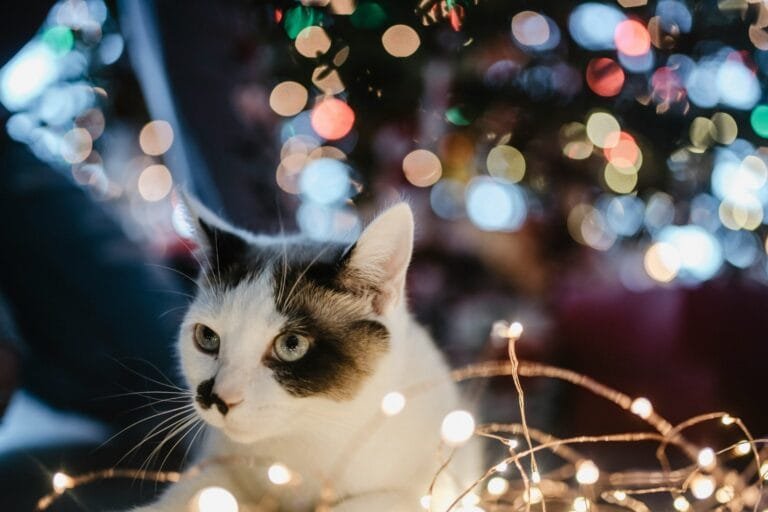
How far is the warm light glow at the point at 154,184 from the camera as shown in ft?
4.03

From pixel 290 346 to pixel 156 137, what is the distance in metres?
0.65

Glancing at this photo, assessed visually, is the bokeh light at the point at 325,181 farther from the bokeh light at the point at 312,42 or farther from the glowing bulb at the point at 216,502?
the glowing bulb at the point at 216,502

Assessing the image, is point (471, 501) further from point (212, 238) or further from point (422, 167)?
point (422, 167)

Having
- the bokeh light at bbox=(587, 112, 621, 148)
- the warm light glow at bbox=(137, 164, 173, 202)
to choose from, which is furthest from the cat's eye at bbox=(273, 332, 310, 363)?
the bokeh light at bbox=(587, 112, 621, 148)

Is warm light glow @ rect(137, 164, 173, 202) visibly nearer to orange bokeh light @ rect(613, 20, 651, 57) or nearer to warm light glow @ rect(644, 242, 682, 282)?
Result: orange bokeh light @ rect(613, 20, 651, 57)

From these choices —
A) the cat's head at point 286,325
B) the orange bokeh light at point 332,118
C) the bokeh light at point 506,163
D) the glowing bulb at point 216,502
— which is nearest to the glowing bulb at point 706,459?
the cat's head at point 286,325

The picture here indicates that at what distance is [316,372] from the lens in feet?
2.56

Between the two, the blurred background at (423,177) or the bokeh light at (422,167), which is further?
the bokeh light at (422,167)

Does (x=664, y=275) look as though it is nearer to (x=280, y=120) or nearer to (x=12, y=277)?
(x=280, y=120)

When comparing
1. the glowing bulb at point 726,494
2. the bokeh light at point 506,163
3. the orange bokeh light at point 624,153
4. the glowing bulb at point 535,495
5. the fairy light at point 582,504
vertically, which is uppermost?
the orange bokeh light at point 624,153

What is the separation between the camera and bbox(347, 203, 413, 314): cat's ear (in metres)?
0.76

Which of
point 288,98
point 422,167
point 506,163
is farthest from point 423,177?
point 288,98

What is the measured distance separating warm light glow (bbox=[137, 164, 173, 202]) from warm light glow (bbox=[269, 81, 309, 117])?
245mm

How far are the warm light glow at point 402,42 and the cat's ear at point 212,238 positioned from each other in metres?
0.44
